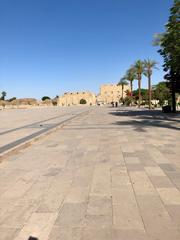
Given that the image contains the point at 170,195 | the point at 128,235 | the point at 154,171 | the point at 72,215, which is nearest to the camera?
the point at 128,235

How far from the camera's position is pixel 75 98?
15212 centimetres

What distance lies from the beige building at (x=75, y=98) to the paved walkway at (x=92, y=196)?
14148 centimetres

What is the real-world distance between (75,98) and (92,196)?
5845 inches

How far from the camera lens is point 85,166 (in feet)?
21.9

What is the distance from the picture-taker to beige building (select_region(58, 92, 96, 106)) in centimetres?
14925

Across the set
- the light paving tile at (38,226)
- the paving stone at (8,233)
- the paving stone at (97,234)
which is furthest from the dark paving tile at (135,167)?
the paving stone at (8,233)

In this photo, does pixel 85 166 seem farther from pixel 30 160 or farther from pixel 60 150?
pixel 60 150

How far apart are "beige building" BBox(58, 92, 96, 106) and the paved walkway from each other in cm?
14148

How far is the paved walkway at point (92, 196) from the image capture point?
3.39 m

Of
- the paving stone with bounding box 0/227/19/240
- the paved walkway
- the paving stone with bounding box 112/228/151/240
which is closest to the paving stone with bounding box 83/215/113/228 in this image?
the paved walkway

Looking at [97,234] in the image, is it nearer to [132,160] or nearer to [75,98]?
[132,160]

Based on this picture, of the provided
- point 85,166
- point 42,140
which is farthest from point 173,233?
point 42,140

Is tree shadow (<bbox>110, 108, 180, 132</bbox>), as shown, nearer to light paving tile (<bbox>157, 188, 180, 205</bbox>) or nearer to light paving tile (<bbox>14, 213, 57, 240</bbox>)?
light paving tile (<bbox>157, 188, 180, 205</bbox>)

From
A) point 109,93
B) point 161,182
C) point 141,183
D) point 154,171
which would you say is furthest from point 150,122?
point 109,93
